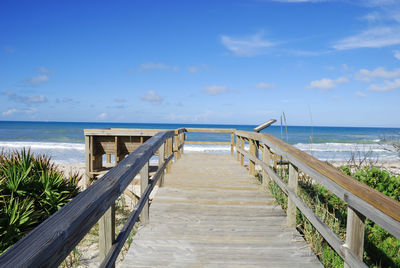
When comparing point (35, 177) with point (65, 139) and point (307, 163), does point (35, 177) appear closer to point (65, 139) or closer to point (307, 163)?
point (307, 163)

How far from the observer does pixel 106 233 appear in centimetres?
193

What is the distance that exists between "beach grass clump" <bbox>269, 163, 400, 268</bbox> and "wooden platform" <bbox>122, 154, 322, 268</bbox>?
0.17m

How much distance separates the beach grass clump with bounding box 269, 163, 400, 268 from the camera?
3.14m

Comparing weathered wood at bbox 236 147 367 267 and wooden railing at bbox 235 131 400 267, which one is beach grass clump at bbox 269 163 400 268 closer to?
weathered wood at bbox 236 147 367 267

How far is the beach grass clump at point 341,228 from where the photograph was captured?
3.14 m

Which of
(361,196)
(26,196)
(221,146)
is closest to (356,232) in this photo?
(361,196)

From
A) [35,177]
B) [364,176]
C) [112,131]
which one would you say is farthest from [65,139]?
[364,176]

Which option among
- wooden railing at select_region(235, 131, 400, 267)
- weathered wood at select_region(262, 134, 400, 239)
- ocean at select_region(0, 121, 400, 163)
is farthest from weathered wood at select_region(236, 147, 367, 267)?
ocean at select_region(0, 121, 400, 163)

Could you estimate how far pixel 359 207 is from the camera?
179 centimetres

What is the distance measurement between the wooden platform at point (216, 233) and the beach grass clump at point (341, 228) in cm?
17

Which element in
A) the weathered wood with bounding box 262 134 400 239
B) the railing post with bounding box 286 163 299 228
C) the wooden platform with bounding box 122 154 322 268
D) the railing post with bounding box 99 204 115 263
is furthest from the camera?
the railing post with bounding box 286 163 299 228

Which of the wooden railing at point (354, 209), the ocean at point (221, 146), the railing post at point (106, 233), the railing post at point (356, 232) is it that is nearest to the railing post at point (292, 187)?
the wooden railing at point (354, 209)

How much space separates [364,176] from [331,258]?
2559 millimetres

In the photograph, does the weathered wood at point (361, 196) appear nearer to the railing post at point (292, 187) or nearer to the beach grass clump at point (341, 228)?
the railing post at point (292, 187)
